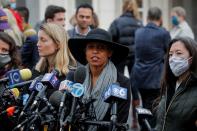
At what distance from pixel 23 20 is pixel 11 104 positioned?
16.0 ft

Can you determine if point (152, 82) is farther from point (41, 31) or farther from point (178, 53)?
point (178, 53)

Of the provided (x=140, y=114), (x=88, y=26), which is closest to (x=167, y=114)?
(x=140, y=114)

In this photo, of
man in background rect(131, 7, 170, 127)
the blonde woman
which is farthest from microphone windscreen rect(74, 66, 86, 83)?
man in background rect(131, 7, 170, 127)

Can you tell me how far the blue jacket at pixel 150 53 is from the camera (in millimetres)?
9180

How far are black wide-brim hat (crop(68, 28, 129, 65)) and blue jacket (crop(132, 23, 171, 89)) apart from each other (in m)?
3.68

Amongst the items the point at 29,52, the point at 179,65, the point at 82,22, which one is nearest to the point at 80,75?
the point at 179,65

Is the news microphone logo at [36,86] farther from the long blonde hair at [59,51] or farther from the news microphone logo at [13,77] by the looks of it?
the long blonde hair at [59,51]

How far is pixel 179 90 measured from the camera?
4.82m

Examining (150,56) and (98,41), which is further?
(150,56)

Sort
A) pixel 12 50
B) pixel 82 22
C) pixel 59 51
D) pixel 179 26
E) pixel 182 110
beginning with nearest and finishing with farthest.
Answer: pixel 182 110 < pixel 59 51 < pixel 12 50 < pixel 82 22 < pixel 179 26

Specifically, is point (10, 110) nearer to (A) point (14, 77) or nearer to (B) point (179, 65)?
(A) point (14, 77)

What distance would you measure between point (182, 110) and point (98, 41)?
0.90 metres

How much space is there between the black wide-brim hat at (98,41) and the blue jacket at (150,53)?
368 cm

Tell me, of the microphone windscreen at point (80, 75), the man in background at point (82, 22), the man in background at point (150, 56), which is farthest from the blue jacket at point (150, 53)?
the microphone windscreen at point (80, 75)
